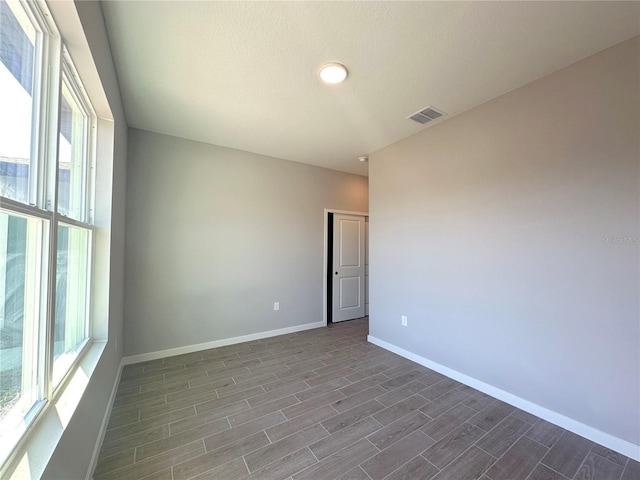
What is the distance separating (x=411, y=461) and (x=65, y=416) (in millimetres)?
1913

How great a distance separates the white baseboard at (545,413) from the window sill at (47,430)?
10.0 ft

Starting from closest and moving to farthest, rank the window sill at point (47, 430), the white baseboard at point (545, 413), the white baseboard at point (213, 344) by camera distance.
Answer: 1. the window sill at point (47, 430)
2. the white baseboard at point (545, 413)
3. the white baseboard at point (213, 344)

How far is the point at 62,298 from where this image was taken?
1474 mm

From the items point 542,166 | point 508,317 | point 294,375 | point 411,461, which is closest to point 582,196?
point 542,166

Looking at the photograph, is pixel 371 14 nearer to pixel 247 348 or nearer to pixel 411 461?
pixel 411 461

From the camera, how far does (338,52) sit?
1.89 meters

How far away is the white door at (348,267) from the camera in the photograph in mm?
4766

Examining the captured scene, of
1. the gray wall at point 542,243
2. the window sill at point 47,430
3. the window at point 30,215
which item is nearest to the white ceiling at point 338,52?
the gray wall at point 542,243

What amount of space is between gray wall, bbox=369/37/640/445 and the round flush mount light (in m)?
1.44

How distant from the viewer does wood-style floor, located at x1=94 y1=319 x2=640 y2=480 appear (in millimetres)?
1599

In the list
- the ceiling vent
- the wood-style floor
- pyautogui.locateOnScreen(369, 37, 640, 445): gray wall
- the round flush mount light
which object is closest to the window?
the wood-style floor

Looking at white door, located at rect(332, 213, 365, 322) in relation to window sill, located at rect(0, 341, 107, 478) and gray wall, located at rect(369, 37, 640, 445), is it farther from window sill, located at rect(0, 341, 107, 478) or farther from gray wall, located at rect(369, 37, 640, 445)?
window sill, located at rect(0, 341, 107, 478)

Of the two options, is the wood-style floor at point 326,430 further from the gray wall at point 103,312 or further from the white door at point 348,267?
the white door at point 348,267

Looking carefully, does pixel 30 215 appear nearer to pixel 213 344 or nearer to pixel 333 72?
pixel 333 72
